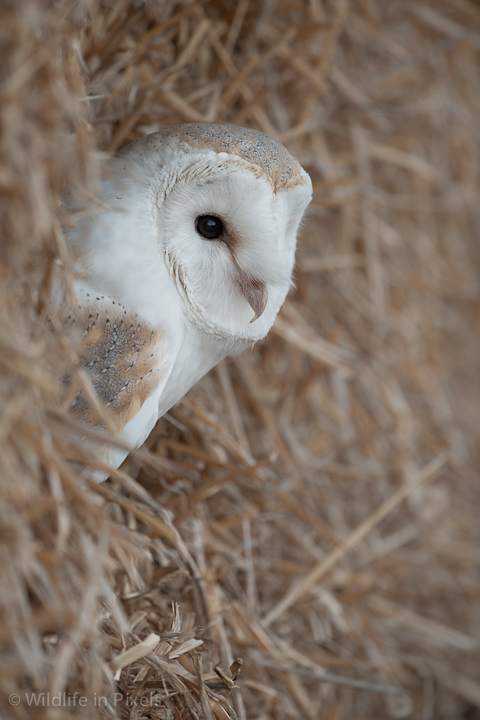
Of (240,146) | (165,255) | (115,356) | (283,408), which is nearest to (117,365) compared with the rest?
(115,356)

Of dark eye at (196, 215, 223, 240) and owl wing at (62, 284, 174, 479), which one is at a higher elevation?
dark eye at (196, 215, 223, 240)

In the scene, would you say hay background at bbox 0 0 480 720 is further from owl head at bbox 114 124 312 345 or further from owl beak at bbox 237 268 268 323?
owl beak at bbox 237 268 268 323

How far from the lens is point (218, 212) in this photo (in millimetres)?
838

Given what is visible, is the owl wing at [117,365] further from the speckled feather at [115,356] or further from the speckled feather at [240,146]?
the speckled feather at [240,146]

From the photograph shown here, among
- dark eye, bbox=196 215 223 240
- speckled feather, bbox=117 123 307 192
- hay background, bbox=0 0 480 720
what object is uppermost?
speckled feather, bbox=117 123 307 192

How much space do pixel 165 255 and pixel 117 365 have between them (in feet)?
0.57

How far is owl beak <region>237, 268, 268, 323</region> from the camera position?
856mm

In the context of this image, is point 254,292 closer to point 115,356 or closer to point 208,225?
point 208,225

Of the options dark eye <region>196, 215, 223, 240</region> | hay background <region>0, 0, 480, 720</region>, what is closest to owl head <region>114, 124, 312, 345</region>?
dark eye <region>196, 215, 223, 240</region>

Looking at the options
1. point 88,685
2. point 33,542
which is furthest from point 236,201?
point 88,685

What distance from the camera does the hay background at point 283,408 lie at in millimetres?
621

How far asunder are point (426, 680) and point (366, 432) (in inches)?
25.8

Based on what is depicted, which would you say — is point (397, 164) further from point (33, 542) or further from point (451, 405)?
point (33, 542)

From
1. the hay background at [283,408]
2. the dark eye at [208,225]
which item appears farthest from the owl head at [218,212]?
the hay background at [283,408]
